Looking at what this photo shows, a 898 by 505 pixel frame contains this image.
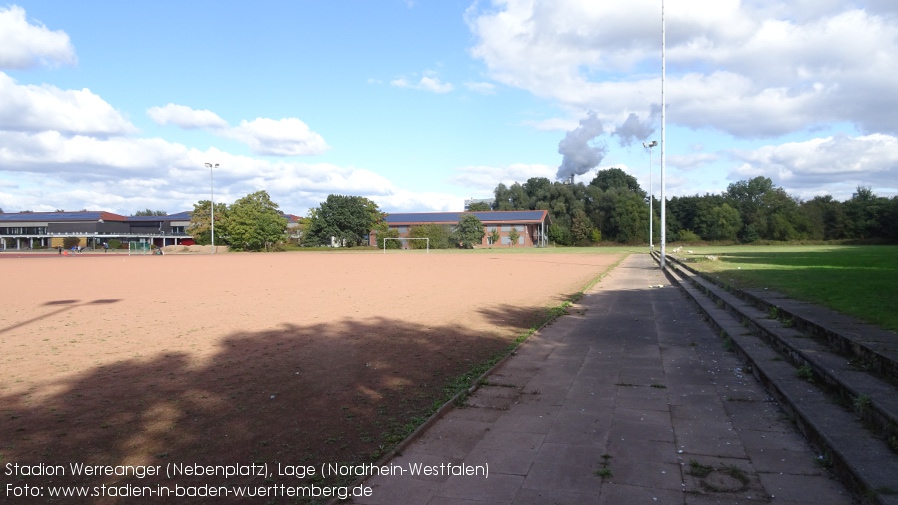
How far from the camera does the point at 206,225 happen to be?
82.9m

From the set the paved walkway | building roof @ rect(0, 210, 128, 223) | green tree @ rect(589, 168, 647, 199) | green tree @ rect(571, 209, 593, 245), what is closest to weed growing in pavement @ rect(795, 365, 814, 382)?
the paved walkway

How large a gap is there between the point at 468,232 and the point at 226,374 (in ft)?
256

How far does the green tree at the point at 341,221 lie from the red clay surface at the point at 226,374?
227 ft

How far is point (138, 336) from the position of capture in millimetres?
10734

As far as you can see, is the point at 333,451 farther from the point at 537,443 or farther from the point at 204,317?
the point at 204,317

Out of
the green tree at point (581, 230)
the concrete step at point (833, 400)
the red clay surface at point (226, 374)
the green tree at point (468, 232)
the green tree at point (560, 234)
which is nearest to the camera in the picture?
the concrete step at point (833, 400)

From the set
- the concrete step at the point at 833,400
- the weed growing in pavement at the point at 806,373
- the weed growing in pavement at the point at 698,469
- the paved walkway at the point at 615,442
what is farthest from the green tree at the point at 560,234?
the weed growing in pavement at the point at 698,469

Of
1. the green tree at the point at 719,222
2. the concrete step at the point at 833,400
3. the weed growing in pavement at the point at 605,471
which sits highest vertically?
the green tree at the point at 719,222

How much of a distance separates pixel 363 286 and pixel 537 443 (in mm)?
17649

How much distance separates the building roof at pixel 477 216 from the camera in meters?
93.0

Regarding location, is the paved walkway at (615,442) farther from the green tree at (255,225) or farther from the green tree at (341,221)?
the green tree at (341,221)

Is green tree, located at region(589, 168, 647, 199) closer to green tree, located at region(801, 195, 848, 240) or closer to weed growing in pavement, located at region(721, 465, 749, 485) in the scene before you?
green tree, located at region(801, 195, 848, 240)

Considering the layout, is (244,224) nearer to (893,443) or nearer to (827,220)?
(827,220)

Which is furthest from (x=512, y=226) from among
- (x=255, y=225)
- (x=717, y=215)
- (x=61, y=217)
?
(x=61, y=217)
